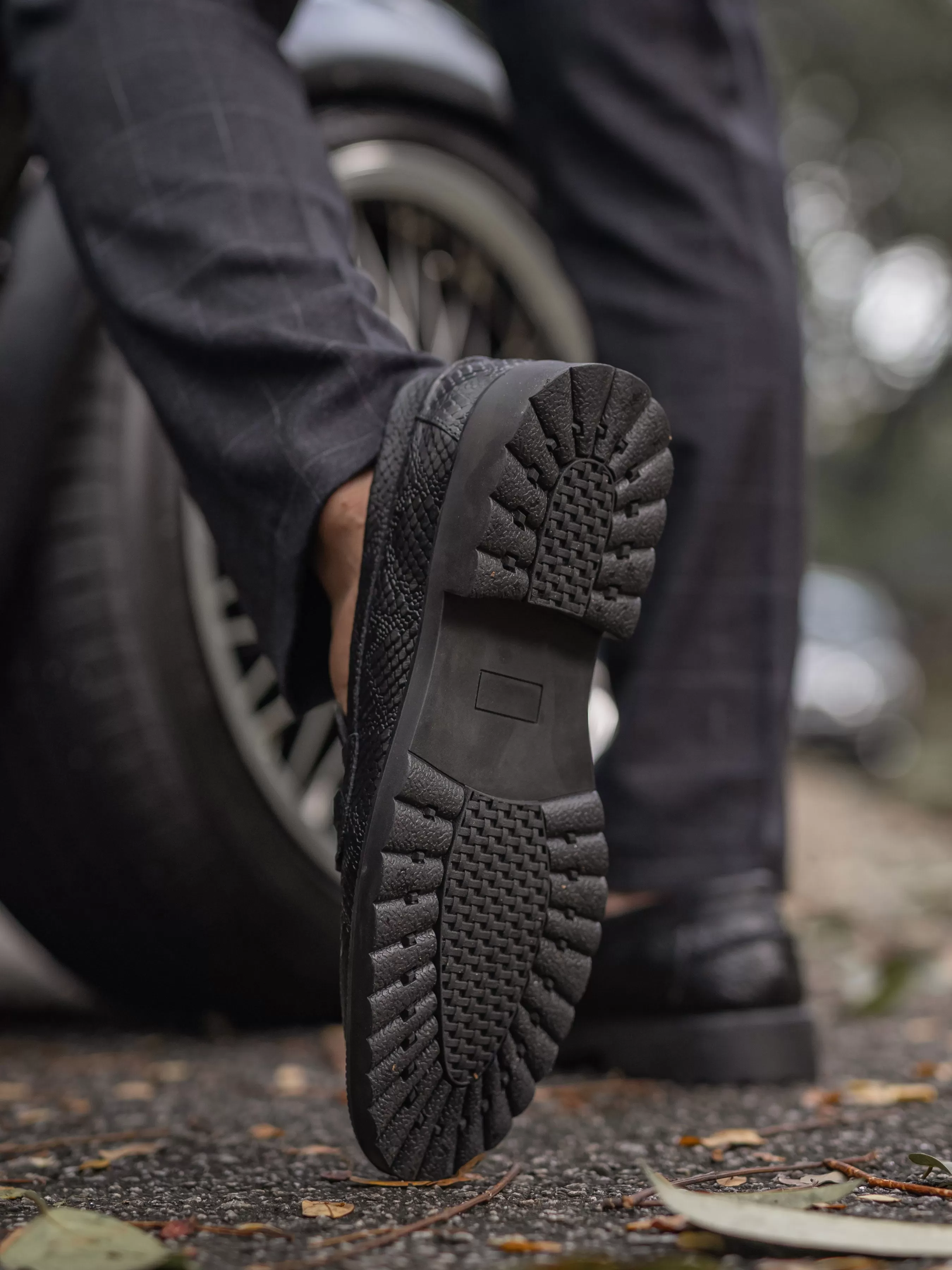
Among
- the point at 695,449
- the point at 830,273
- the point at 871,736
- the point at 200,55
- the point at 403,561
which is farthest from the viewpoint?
the point at 830,273

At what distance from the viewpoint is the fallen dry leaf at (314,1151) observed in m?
0.89

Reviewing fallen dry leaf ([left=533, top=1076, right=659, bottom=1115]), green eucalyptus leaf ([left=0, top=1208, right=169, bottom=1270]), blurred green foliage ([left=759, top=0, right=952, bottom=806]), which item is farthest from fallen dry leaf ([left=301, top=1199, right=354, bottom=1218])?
blurred green foliage ([left=759, top=0, right=952, bottom=806])

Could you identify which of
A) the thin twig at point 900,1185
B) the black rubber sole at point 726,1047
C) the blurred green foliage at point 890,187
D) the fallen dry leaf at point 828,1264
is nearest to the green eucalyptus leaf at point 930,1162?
the thin twig at point 900,1185

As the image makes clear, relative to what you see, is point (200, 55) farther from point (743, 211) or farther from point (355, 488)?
point (743, 211)

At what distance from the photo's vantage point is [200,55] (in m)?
0.93

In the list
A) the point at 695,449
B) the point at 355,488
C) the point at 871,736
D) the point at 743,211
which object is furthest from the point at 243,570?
the point at 871,736

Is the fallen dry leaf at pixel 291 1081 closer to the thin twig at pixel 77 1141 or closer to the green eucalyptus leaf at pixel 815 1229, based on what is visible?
the thin twig at pixel 77 1141

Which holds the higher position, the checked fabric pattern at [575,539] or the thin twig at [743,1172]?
the checked fabric pattern at [575,539]

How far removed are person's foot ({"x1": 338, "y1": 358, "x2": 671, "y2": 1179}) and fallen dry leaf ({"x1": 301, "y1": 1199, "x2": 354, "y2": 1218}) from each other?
4 centimetres

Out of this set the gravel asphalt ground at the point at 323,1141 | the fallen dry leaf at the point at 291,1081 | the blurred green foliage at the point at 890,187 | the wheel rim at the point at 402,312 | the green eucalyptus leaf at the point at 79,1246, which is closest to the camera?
the green eucalyptus leaf at the point at 79,1246

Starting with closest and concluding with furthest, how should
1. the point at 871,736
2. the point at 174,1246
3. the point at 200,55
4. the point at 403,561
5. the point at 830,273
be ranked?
the point at 174,1246
the point at 403,561
the point at 200,55
the point at 871,736
the point at 830,273

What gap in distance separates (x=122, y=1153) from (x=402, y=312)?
1002 mm

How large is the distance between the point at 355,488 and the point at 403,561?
7 centimetres

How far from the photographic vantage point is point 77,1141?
924 mm
